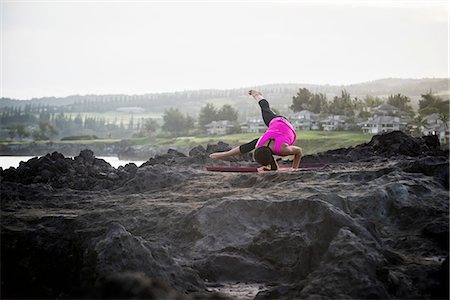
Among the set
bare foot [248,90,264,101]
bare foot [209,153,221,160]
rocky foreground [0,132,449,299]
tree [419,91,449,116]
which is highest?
tree [419,91,449,116]

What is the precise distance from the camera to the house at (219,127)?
96875mm

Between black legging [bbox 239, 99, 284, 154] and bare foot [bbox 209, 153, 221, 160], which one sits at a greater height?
black legging [bbox 239, 99, 284, 154]

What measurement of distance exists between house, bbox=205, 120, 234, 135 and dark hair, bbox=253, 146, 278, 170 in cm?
8253

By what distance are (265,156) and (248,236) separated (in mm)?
3960

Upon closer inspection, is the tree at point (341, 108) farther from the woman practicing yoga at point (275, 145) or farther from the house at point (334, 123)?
the woman practicing yoga at point (275, 145)

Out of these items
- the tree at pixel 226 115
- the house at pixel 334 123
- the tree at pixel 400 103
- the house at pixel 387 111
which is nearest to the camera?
the house at pixel 334 123

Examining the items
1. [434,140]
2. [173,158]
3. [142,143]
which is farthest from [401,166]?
[142,143]

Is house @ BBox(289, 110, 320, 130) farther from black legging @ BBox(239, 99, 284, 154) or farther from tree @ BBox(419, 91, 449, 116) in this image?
black legging @ BBox(239, 99, 284, 154)

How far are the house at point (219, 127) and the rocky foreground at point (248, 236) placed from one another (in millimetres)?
84605

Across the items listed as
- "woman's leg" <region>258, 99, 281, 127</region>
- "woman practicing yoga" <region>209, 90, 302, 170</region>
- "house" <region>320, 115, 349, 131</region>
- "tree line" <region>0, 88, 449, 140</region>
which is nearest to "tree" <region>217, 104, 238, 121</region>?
"tree line" <region>0, 88, 449, 140</region>

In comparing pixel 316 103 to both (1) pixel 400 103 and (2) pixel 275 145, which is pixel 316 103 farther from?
(2) pixel 275 145

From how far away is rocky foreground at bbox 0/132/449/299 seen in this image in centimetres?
708

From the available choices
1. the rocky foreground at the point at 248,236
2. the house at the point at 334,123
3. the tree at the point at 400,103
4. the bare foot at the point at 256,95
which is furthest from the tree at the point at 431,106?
the rocky foreground at the point at 248,236

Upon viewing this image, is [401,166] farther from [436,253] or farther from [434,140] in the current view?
[434,140]
